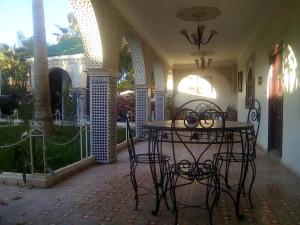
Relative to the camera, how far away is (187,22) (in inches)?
295

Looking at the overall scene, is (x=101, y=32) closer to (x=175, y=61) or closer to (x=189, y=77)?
(x=175, y=61)

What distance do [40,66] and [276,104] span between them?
5502mm

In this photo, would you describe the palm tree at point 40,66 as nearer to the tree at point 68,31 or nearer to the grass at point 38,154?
the grass at point 38,154

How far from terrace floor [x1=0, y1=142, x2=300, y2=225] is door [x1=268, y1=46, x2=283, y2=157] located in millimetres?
1563

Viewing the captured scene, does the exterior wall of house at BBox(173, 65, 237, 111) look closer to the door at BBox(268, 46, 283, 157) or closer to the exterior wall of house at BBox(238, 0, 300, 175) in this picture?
the exterior wall of house at BBox(238, 0, 300, 175)

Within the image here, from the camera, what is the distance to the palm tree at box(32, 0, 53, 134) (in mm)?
8094

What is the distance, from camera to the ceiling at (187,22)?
6125 mm

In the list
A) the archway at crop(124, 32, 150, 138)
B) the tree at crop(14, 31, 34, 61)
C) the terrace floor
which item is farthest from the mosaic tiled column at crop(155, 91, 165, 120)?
the tree at crop(14, 31, 34, 61)

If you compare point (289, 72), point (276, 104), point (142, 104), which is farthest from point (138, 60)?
point (289, 72)

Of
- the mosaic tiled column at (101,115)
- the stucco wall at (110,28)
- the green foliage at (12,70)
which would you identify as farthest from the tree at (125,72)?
the mosaic tiled column at (101,115)

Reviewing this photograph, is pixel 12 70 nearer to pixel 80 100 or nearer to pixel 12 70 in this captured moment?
pixel 12 70

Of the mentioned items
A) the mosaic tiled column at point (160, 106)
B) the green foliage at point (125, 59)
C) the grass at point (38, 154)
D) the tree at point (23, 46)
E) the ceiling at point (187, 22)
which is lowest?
the grass at point (38, 154)

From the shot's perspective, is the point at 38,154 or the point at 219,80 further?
the point at 219,80

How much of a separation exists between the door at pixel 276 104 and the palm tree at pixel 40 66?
17.1 feet
